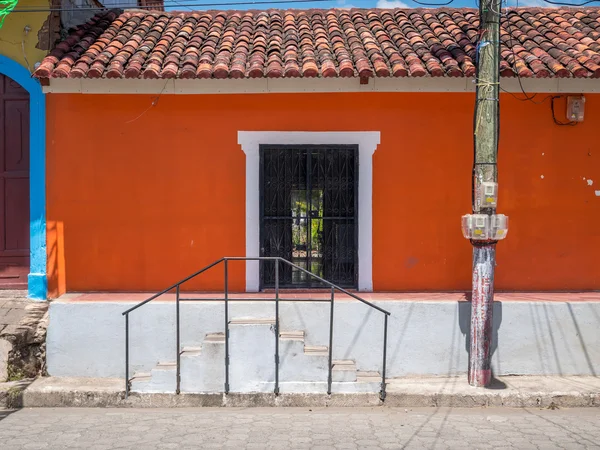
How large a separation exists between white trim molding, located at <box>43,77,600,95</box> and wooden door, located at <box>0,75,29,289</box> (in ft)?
1.87

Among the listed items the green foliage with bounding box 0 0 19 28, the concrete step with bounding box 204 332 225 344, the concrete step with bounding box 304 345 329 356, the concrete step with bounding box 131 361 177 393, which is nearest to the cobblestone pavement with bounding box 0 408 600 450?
the concrete step with bounding box 131 361 177 393

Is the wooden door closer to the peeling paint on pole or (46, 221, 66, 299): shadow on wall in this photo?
(46, 221, 66, 299): shadow on wall

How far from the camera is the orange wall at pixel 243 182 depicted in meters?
7.98

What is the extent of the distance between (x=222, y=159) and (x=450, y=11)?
4.31 metres

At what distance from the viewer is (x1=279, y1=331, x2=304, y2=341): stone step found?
6.95 m

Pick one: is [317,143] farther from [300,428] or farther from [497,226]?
[300,428]

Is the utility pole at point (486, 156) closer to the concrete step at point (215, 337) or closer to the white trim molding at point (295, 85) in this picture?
the white trim molding at point (295, 85)

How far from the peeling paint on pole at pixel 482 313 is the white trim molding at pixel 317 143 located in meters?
1.60

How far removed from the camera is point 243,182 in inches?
315

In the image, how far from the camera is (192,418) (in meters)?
6.30

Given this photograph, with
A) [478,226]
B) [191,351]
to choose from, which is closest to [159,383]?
[191,351]

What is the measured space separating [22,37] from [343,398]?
581 cm

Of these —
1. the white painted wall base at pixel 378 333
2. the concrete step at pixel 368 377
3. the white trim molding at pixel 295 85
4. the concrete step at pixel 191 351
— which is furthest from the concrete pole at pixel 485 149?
the concrete step at pixel 191 351

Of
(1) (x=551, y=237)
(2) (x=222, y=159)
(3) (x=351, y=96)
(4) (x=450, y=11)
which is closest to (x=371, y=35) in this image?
(3) (x=351, y=96)
